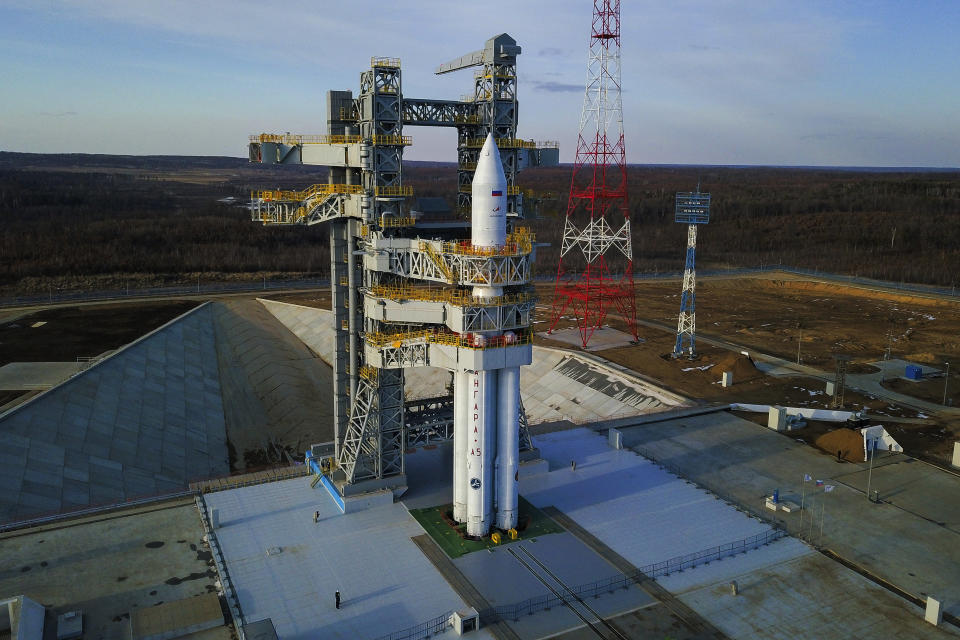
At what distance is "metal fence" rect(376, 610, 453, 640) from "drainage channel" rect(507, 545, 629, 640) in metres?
4.83

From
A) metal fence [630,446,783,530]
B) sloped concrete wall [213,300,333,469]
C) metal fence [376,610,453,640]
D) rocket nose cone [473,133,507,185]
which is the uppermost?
rocket nose cone [473,133,507,185]

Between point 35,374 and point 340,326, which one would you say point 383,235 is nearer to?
point 340,326

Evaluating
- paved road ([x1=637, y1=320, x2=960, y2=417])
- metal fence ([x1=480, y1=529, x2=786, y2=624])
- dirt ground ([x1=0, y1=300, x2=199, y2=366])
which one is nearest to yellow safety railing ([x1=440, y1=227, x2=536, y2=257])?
metal fence ([x1=480, y1=529, x2=786, y2=624])

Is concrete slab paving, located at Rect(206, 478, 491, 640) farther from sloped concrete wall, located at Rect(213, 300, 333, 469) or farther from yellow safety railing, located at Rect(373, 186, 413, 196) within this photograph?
sloped concrete wall, located at Rect(213, 300, 333, 469)

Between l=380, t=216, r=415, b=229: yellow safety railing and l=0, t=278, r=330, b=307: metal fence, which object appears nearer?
l=380, t=216, r=415, b=229: yellow safety railing

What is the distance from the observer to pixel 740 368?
2468 inches

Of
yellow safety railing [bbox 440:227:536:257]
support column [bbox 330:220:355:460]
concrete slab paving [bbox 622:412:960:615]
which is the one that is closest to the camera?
yellow safety railing [bbox 440:227:536:257]

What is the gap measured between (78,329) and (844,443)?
236 feet

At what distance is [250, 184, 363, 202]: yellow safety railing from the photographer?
36.6 meters

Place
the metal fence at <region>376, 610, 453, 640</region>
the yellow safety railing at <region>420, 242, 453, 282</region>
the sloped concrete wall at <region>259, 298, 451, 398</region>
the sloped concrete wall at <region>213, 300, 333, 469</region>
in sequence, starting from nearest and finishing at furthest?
the metal fence at <region>376, 610, 453, 640</region>
the yellow safety railing at <region>420, 242, 453, 282</region>
the sloped concrete wall at <region>213, 300, 333, 469</region>
the sloped concrete wall at <region>259, 298, 451, 398</region>

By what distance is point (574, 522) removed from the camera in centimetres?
3519

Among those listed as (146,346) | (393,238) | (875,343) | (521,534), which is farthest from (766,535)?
(146,346)

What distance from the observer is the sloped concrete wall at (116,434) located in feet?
142

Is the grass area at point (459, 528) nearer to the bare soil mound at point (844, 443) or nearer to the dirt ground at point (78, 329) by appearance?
the bare soil mound at point (844, 443)
